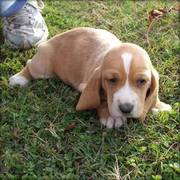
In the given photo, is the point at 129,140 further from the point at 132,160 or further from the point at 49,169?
the point at 49,169

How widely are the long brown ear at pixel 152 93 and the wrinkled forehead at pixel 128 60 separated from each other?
0.12 m

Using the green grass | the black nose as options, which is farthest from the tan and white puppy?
the green grass

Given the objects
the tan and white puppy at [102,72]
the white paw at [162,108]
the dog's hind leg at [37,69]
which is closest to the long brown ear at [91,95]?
the tan and white puppy at [102,72]

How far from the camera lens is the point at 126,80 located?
353cm

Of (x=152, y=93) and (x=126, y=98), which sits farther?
(x=152, y=93)

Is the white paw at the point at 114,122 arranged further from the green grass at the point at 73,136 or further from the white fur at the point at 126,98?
the white fur at the point at 126,98

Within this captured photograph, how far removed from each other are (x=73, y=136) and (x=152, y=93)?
2.26 feet

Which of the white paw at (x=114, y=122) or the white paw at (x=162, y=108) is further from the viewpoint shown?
the white paw at (x=162, y=108)

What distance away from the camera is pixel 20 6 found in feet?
16.9

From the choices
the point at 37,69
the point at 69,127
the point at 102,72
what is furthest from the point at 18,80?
the point at 102,72

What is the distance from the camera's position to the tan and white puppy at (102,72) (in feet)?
11.6

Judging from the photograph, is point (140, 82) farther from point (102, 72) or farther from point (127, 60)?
point (102, 72)

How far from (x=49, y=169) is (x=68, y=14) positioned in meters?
2.67

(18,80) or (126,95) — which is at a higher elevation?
(126,95)
